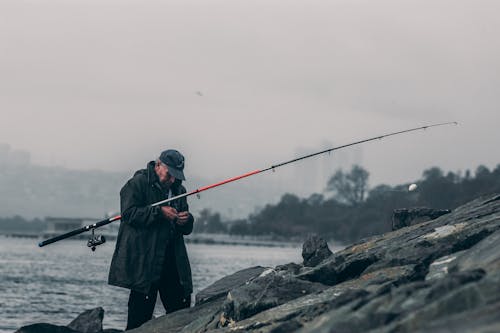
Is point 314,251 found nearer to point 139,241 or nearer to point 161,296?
point 161,296

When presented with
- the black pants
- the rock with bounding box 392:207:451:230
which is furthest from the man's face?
the rock with bounding box 392:207:451:230

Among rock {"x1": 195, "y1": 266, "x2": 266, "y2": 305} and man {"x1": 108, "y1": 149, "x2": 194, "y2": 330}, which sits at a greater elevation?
man {"x1": 108, "y1": 149, "x2": 194, "y2": 330}

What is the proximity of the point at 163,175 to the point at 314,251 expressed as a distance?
81.7 inches

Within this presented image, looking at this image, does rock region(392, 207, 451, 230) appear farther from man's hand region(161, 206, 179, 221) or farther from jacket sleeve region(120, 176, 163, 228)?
jacket sleeve region(120, 176, 163, 228)

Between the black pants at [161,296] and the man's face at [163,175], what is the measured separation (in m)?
0.81

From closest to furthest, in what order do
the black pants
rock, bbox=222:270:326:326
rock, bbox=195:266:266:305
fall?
rock, bbox=222:270:326:326, the black pants, rock, bbox=195:266:266:305

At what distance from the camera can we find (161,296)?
1013cm

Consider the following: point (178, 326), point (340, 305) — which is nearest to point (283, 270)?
point (178, 326)

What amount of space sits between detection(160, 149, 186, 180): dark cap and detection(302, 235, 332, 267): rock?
190cm

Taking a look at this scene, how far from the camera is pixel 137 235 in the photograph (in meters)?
9.74

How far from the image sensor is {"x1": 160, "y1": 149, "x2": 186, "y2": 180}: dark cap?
32.1ft

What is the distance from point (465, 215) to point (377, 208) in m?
161

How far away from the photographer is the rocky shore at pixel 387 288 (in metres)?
5.93

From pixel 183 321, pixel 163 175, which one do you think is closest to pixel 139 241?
pixel 163 175
